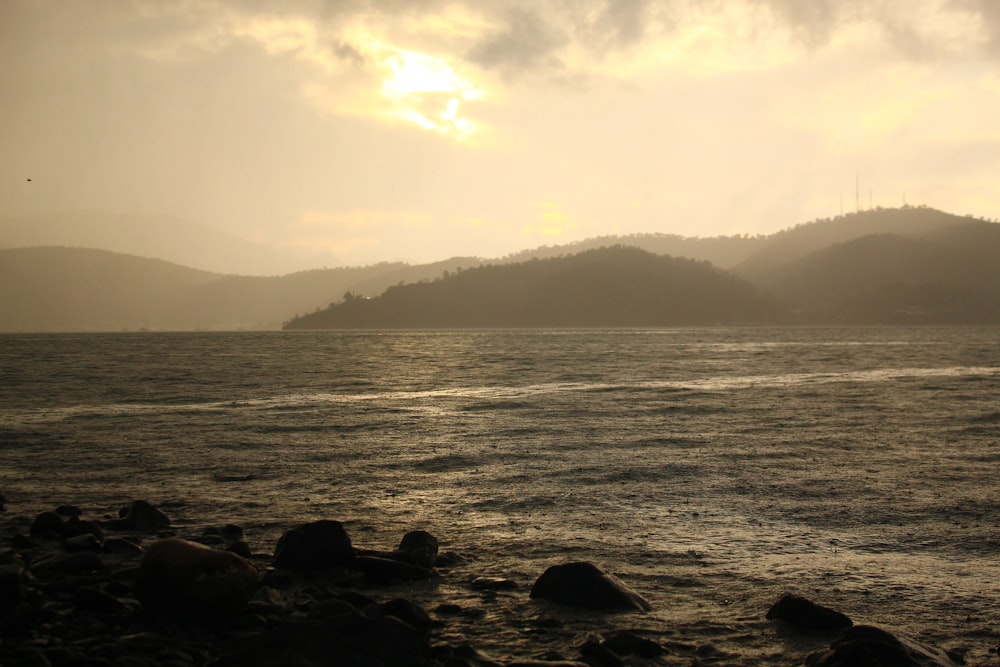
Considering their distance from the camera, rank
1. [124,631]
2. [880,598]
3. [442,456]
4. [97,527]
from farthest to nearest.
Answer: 1. [442,456]
2. [97,527]
3. [880,598]
4. [124,631]

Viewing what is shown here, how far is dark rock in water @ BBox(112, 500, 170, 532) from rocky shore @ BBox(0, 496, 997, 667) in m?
1.56

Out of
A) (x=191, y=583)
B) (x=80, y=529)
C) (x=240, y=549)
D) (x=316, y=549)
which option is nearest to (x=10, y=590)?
(x=191, y=583)

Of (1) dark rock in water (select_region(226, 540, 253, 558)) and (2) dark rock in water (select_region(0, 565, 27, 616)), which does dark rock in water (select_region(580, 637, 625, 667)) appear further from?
(2) dark rock in water (select_region(0, 565, 27, 616))

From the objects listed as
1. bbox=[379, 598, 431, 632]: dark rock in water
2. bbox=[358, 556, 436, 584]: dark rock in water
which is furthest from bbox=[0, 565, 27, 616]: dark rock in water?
bbox=[358, 556, 436, 584]: dark rock in water

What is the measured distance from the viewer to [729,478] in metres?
21.0

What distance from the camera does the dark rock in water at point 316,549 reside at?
12.3 meters

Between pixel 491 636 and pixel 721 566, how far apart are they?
4.84 m

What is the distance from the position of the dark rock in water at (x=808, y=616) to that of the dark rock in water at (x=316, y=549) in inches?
236

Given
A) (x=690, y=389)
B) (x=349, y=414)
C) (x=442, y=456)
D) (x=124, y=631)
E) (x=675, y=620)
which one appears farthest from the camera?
(x=690, y=389)

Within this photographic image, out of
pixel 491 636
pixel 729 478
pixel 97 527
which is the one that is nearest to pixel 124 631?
pixel 491 636

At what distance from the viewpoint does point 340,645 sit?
8.34m

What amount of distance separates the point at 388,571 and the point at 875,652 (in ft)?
20.8

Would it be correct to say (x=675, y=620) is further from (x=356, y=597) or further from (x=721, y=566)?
(x=356, y=597)

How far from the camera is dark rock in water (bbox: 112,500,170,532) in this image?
14758 mm
